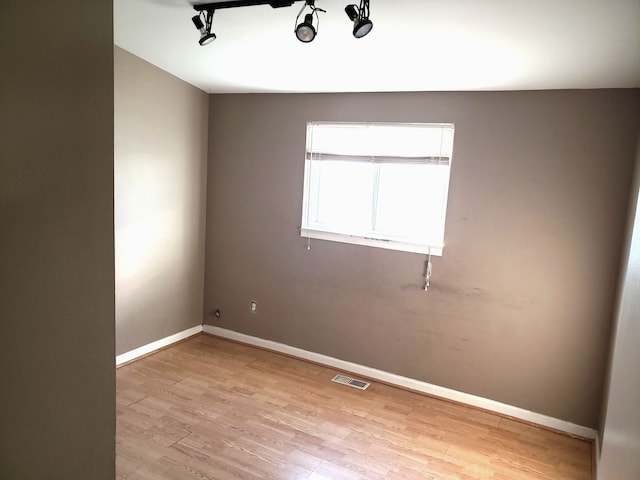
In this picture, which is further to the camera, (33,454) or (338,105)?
(338,105)

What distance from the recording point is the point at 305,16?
214 centimetres

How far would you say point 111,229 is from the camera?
3.26ft

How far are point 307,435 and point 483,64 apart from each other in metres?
2.58

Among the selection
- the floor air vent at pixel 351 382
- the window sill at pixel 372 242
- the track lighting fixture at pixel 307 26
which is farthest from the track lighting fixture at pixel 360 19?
the floor air vent at pixel 351 382

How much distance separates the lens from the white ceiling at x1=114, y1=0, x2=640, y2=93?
2.04m

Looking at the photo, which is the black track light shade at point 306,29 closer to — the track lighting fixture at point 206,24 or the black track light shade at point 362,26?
the black track light shade at point 362,26

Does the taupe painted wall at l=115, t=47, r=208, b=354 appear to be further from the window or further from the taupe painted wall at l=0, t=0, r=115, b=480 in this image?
the taupe painted wall at l=0, t=0, r=115, b=480

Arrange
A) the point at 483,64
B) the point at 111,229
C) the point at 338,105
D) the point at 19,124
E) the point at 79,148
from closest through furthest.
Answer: the point at 19,124 < the point at 79,148 < the point at 111,229 < the point at 483,64 < the point at 338,105

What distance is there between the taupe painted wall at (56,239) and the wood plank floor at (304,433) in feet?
5.43

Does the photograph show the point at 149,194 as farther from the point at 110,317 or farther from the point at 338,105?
the point at 110,317

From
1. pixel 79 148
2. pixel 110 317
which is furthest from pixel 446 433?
pixel 79 148

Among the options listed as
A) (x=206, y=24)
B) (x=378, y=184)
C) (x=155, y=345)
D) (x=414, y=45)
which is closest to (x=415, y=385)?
(x=378, y=184)

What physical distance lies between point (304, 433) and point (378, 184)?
76.8 inches

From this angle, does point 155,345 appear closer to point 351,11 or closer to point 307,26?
point 307,26
